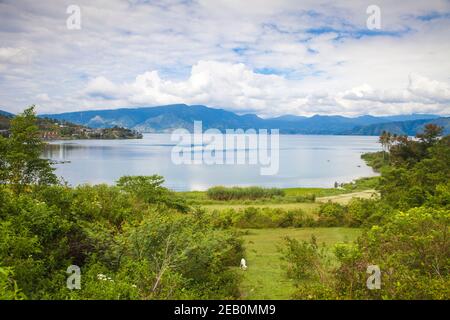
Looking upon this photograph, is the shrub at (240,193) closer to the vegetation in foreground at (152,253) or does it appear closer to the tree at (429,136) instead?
the tree at (429,136)

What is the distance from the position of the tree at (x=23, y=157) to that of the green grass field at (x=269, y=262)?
904 cm

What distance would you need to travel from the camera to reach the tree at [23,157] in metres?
16.8

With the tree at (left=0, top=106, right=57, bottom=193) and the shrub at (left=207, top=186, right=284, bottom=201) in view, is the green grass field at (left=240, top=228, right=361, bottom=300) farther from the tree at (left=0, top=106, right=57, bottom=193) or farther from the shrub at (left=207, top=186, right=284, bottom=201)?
the shrub at (left=207, top=186, right=284, bottom=201)

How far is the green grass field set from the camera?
1437 centimetres

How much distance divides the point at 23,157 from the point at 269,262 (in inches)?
497

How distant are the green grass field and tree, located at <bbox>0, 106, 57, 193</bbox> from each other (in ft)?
29.7

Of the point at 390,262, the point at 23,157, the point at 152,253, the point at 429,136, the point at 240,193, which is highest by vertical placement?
the point at 429,136

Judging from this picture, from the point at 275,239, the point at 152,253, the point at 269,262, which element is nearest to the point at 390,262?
the point at 152,253

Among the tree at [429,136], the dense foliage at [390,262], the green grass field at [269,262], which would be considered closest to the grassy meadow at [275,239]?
the green grass field at [269,262]

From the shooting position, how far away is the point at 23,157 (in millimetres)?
16844

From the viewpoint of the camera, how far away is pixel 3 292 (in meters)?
6.36

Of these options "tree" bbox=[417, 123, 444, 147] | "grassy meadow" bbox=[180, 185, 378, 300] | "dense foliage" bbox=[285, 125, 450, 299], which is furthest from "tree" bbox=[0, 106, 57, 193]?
"tree" bbox=[417, 123, 444, 147]

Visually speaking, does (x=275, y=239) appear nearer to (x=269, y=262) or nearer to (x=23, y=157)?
(x=269, y=262)
